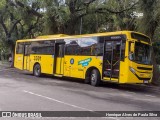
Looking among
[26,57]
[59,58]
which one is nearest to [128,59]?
[59,58]

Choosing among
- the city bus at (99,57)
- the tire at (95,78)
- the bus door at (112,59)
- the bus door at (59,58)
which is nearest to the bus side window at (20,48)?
the city bus at (99,57)

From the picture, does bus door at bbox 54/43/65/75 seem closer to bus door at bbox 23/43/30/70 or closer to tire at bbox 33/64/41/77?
tire at bbox 33/64/41/77

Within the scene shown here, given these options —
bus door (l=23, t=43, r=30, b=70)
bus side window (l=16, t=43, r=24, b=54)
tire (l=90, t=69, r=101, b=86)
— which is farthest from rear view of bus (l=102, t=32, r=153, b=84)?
bus side window (l=16, t=43, r=24, b=54)

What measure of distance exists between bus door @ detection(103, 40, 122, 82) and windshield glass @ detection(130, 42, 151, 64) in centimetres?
87

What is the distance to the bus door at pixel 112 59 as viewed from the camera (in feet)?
56.4

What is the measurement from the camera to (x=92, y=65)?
18.9 m

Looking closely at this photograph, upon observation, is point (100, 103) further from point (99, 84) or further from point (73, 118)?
point (99, 84)

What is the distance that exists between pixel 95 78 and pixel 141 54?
10.2ft

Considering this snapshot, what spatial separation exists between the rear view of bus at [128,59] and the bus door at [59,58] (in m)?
4.57

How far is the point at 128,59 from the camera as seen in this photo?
16.4 meters

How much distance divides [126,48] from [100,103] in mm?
5770

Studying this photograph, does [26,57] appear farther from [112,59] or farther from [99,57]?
[112,59]

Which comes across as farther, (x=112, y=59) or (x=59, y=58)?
(x=59, y=58)

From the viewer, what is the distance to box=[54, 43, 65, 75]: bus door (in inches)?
859
